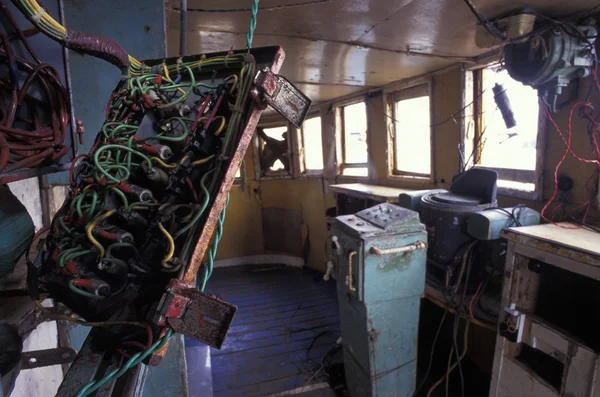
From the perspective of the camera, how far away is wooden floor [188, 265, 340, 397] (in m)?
2.94

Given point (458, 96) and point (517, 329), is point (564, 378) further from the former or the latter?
point (458, 96)

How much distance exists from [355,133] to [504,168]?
2236 mm

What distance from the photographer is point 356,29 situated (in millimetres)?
1929

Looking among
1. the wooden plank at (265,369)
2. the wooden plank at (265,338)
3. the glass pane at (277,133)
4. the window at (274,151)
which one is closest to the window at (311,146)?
the window at (274,151)

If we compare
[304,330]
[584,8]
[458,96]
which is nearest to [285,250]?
[304,330]

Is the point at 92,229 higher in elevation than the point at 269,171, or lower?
higher

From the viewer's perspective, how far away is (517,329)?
157 centimetres

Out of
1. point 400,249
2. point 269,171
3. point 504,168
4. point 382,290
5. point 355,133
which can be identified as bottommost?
point 382,290

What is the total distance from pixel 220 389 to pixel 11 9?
2872mm

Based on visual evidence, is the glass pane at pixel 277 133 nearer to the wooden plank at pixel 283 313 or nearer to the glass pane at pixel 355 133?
the glass pane at pixel 355 133

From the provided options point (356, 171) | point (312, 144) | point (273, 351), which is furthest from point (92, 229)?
point (312, 144)

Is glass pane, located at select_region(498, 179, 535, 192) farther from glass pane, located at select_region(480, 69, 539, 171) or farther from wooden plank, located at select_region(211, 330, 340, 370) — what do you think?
wooden plank, located at select_region(211, 330, 340, 370)

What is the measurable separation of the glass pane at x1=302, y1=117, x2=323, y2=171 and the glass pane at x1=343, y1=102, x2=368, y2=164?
2.40 ft

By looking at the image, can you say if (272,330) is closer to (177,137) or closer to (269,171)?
(269,171)
